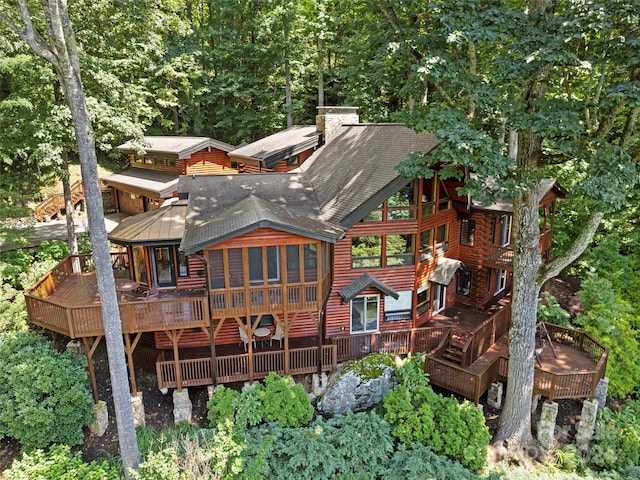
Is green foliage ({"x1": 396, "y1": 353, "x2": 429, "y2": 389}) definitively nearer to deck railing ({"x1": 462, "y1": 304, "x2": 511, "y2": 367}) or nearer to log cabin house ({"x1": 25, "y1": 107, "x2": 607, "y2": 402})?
log cabin house ({"x1": 25, "y1": 107, "x2": 607, "y2": 402})

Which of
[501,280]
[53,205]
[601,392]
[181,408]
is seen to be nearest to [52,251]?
[53,205]

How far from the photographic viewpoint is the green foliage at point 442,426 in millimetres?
11789

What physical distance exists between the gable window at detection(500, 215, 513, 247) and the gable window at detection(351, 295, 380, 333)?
23.9ft

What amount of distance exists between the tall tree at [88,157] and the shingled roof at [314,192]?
88.9 inches

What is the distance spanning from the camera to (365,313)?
15.7 m

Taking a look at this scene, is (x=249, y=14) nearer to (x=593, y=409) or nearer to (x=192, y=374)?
(x=192, y=374)

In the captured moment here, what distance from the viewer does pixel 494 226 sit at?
60.6 feet

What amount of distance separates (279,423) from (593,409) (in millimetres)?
9090

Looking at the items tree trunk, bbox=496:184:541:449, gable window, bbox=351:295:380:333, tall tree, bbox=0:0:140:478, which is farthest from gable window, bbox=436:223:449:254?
tall tree, bbox=0:0:140:478

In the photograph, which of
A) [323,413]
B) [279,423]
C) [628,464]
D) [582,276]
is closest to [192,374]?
[279,423]

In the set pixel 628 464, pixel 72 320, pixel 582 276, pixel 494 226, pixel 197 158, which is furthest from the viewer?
pixel 197 158

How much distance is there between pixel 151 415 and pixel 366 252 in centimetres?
820

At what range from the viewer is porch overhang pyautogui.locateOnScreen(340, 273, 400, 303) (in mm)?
14633

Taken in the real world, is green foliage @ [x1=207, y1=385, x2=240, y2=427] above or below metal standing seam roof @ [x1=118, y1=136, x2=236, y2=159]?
below
